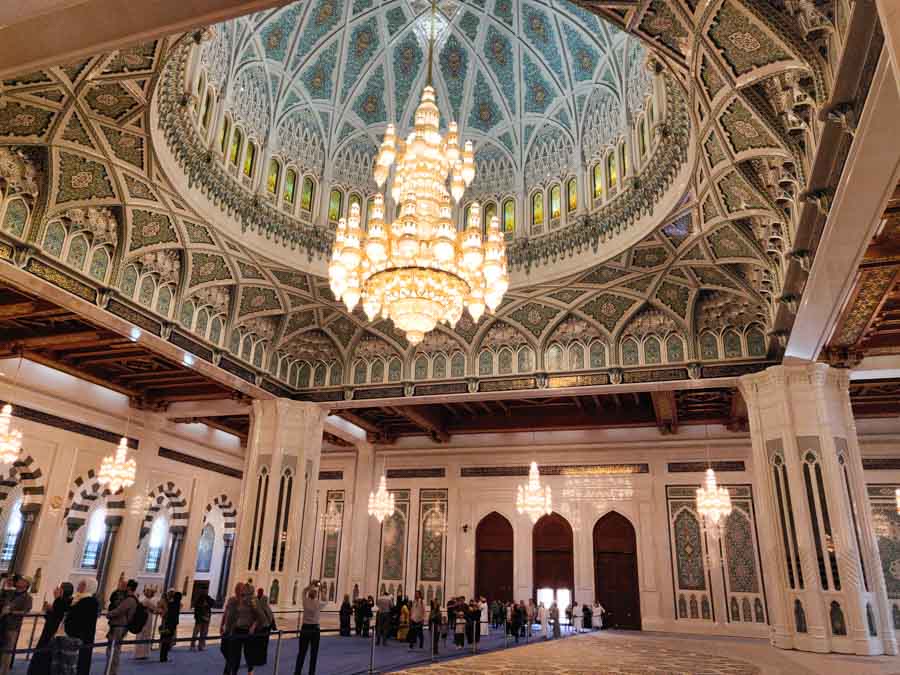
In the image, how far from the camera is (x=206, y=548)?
19906mm

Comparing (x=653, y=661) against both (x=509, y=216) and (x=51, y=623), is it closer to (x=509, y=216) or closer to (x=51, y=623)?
(x=51, y=623)

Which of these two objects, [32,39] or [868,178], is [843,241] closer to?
[868,178]

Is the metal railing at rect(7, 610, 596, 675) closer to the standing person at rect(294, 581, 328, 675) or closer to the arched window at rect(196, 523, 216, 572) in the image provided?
the standing person at rect(294, 581, 328, 675)

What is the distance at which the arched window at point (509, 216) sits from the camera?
12.7 m

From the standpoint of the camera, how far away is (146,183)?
30.7 ft

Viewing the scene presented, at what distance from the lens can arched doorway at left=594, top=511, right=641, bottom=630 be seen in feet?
49.8

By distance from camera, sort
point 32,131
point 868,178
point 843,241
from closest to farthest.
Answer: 1. point 868,178
2. point 843,241
3. point 32,131

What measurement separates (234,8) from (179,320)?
788 cm

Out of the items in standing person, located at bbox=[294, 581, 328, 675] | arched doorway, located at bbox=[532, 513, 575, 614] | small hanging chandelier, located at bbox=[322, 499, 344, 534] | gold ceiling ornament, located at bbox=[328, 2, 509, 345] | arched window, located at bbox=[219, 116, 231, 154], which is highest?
arched window, located at bbox=[219, 116, 231, 154]

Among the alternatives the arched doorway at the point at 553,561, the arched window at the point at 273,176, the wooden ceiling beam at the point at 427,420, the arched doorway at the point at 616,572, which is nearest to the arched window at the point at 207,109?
the arched window at the point at 273,176

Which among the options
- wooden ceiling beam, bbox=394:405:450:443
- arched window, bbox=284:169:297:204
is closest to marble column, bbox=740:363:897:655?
wooden ceiling beam, bbox=394:405:450:443

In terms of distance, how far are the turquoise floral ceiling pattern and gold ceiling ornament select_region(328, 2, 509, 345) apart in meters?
4.76

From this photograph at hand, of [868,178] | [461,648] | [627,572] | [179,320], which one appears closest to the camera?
[868,178]

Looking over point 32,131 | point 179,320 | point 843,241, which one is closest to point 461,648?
point 179,320
